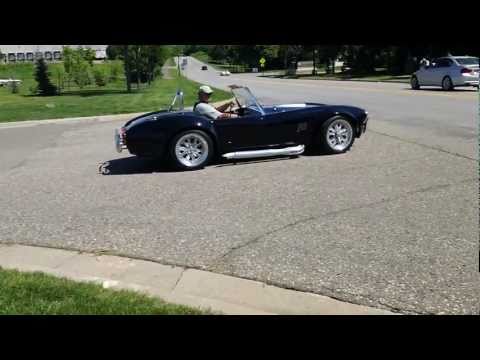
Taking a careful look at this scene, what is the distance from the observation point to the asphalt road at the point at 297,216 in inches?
146

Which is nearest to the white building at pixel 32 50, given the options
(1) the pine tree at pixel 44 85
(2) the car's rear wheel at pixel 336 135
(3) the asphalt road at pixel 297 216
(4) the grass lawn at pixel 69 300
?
(4) the grass lawn at pixel 69 300

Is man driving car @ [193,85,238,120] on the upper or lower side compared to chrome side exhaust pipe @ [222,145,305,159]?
upper

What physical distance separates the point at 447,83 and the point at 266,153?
52.2 feet

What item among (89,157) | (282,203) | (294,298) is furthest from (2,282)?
(89,157)

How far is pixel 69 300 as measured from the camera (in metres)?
3.39

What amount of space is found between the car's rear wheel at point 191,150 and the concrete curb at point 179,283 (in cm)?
331

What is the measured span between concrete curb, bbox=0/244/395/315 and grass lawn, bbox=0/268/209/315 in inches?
6.3

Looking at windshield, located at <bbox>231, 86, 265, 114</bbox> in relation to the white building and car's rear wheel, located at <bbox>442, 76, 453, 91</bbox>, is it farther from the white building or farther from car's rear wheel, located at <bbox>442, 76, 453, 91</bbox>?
car's rear wheel, located at <bbox>442, 76, 453, 91</bbox>

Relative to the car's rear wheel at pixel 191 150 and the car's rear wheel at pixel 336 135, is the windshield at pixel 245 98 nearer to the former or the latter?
the car's rear wheel at pixel 191 150

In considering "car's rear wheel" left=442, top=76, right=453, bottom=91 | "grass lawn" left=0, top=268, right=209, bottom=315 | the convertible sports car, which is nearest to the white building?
"grass lawn" left=0, top=268, right=209, bottom=315

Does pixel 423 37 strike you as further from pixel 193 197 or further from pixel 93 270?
pixel 193 197

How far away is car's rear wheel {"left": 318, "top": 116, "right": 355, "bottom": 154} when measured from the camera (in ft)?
27.3

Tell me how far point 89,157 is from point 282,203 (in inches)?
202

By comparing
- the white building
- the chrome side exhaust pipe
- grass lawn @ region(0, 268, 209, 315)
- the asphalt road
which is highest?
the white building
